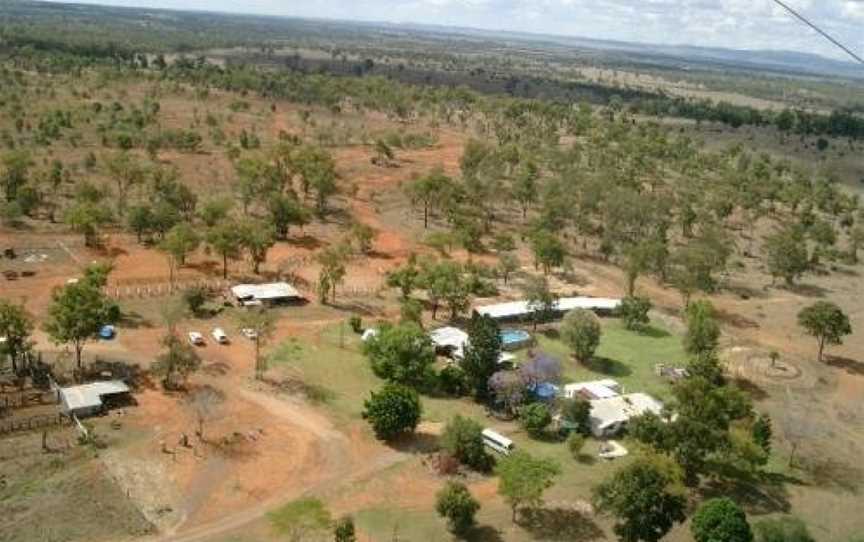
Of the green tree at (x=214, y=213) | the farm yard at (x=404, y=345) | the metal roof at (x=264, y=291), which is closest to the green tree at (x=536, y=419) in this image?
the farm yard at (x=404, y=345)

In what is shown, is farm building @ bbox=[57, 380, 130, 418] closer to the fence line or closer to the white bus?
the fence line

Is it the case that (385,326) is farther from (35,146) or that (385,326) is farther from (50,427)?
(35,146)

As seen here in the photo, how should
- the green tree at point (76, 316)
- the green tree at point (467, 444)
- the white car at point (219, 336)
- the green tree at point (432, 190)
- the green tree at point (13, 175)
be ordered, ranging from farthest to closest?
the green tree at point (432, 190), the green tree at point (13, 175), the white car at point (219, 336), the green tree at point (76, 316), the green tree at point (467, 444)

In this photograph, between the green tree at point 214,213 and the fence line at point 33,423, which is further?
the green tree at point 214,213

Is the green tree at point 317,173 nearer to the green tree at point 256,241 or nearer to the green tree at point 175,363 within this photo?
the green tree at point 256,241

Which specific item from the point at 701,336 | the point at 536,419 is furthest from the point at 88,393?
the point at 701,336

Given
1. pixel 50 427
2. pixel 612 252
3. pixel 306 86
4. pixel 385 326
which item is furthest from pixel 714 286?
pixel 306 86
